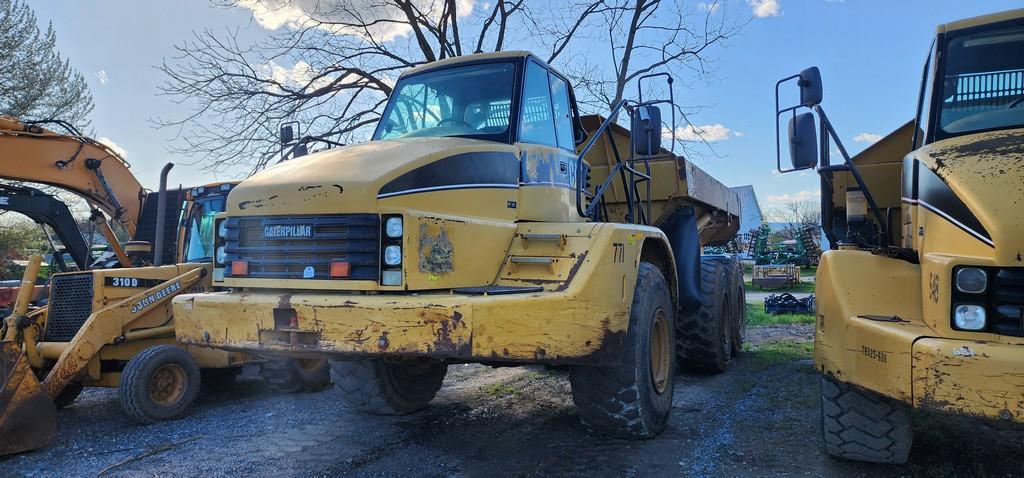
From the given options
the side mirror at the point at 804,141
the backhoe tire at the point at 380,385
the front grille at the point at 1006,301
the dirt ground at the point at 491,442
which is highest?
the side mirror at the point at 804,141

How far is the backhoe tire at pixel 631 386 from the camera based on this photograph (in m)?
4.19

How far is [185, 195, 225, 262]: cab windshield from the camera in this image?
25.4ft

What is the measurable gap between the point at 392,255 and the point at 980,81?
12.1 feet

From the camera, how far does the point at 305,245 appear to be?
12.6ft

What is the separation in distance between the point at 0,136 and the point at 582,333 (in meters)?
8.59

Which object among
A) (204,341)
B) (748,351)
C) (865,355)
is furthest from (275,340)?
(748,351)

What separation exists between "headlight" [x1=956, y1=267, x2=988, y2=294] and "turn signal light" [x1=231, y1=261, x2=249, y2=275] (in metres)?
3.78

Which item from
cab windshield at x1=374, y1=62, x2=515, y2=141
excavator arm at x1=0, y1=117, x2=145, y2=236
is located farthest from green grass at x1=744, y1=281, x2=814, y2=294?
cab windshield at x1=374, y1=62, x2=515, y2=141

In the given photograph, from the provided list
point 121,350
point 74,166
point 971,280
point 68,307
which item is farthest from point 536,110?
point 74,166

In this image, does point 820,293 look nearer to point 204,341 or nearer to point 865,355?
point 865,355

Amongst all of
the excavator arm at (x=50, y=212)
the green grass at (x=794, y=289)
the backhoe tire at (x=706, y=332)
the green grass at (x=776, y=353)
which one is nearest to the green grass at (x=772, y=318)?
the green grass at (x=776, y=353)

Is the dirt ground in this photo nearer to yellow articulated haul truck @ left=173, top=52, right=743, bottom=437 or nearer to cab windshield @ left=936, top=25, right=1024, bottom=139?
yellow articulated haul truck @ left=173, top=52, right=743, bottom=437

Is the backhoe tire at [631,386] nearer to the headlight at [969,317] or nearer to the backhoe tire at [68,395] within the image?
the headlight at [969,317]

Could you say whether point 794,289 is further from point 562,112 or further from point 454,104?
point 454,104
